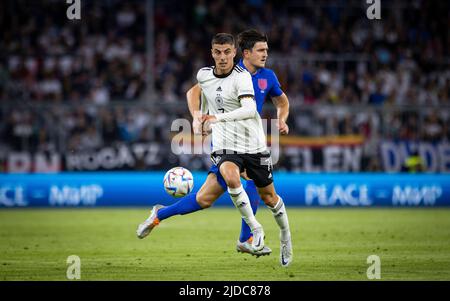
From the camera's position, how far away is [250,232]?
9945 millimetres

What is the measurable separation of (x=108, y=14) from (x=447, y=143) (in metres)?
9.97

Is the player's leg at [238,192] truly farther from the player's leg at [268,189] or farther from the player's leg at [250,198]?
the player's leg at [250,198]

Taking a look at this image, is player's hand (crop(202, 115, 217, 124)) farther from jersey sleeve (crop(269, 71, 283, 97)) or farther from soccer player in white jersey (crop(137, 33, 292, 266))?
jersey sleeve (crop(269, 71, 283, 97))

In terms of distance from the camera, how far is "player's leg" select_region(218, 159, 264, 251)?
9039mm

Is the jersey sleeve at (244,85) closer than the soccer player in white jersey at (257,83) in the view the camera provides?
Yes

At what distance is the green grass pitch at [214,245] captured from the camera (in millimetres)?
8883

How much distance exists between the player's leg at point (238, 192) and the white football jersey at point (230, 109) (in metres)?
0.19

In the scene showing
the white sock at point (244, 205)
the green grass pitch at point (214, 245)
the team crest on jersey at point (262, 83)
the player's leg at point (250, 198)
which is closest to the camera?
the green grass pitch at point (214, 245)

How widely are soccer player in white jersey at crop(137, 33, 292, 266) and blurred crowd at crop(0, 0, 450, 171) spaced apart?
923cm

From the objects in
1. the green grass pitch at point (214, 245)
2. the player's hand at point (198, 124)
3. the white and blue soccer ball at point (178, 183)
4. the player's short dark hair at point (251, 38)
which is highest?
the player's short dark hair at point (251, 38)

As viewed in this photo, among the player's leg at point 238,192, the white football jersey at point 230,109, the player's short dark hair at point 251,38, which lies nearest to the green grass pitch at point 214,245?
the player's leg at point 238,192

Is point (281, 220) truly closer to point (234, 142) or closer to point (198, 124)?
point (234, 142)
